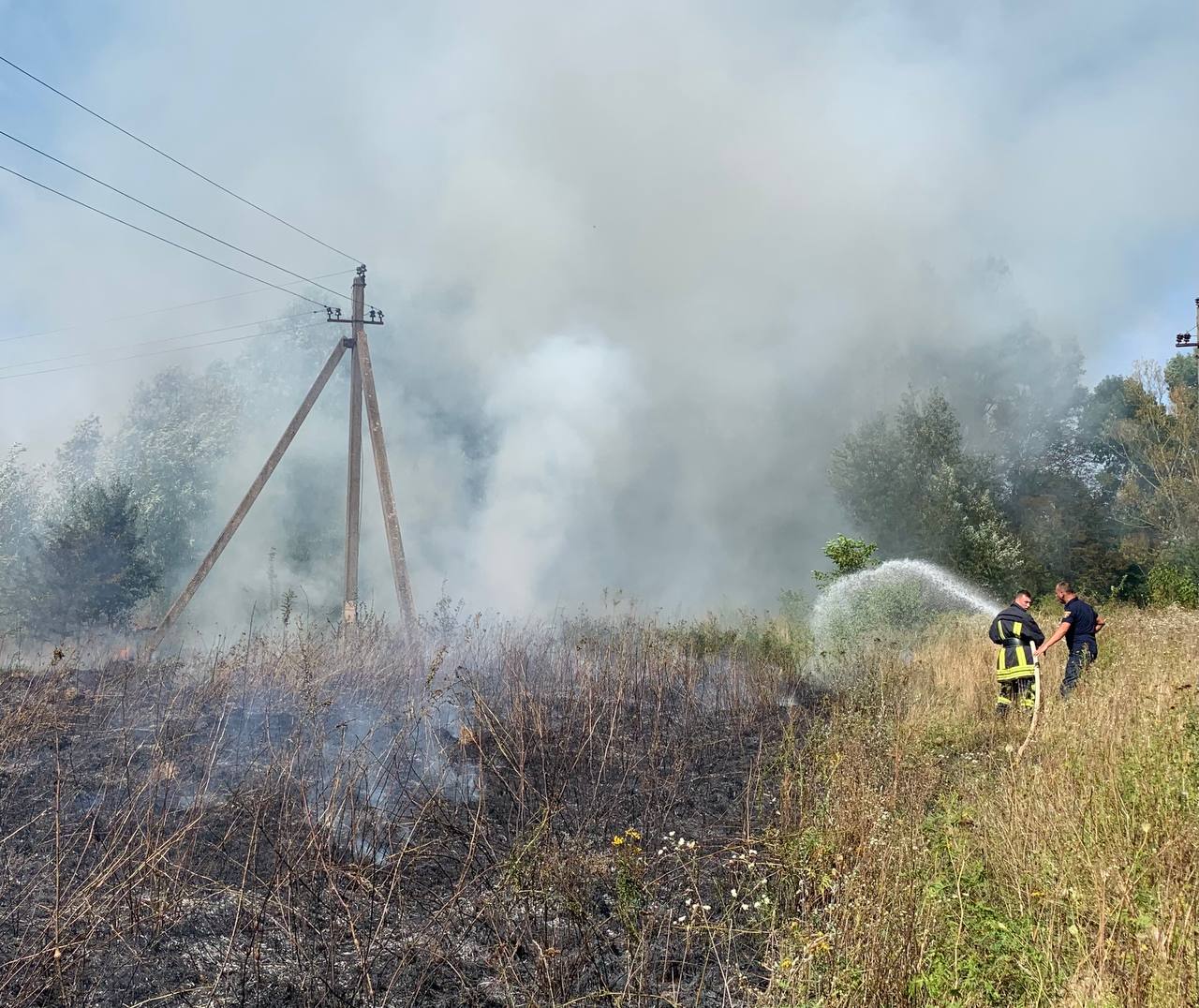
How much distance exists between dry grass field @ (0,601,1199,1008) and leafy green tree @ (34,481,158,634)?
9447 mm

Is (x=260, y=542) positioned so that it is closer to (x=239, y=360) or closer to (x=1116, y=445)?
(x=239, y=360)

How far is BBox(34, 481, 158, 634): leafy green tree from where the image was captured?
15.6 meters

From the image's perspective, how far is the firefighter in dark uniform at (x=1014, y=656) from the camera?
7.90 meters

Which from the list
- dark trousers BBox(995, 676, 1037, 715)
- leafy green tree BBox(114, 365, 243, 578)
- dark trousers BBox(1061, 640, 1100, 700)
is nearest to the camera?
dark trousers BBox(995, 676, 1037, 715)

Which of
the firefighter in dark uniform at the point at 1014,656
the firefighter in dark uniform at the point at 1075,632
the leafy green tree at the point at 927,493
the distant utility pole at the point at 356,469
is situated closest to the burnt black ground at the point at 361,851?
the firefighter in dark uniform at the point at 1014,656

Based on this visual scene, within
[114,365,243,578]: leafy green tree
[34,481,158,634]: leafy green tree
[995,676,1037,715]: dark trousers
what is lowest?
[995,676,1037,715]: dark trousers

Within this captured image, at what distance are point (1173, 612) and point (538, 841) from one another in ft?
46.4

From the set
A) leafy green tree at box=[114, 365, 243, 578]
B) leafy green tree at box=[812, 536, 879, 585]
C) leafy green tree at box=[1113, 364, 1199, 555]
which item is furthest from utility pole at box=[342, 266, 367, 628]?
leafy green tree at box=[1113, 364, 1199, 555]

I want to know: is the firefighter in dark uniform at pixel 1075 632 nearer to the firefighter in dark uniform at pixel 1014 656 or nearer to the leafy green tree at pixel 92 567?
the firefighter in dark uniform at pixel 1014 656

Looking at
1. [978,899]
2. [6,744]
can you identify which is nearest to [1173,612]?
[978,899]

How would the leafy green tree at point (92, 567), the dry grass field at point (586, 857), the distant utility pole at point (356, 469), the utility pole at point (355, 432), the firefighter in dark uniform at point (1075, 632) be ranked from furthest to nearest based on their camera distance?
the leafy green tree at point (92, 567), the utility pole at point (355, 432), the distant utility pole at point (356, 469), the firefighter in dark uniform at point (1075, 632), the dry grass field at point (586, 857)

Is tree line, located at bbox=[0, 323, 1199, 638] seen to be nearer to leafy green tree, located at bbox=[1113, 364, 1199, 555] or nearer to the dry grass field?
leafy green tree, located at bbox=[1113, 364, 1199, 555]

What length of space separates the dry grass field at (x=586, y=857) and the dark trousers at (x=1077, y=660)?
3.67 feet

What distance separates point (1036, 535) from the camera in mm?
21906
